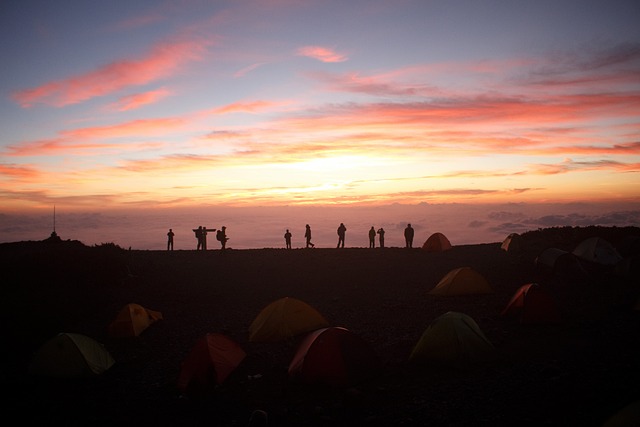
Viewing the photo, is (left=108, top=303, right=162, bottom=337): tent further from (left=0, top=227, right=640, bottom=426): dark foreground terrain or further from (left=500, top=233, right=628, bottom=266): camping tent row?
(left=500, top=233, right=628, bottom=266): camping tent row

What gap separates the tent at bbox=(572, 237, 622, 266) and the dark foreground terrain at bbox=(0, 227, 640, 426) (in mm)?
786

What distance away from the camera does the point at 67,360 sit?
13.4m

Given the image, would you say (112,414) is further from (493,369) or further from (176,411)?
(493,369)

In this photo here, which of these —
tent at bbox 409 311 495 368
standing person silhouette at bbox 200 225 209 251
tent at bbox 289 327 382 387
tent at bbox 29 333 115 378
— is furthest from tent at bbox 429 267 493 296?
standing person silhouette at bbox 200 225 209 251

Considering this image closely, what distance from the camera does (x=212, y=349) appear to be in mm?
13000

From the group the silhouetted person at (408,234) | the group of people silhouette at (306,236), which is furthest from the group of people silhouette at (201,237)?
the silhouetted person at (408,234)

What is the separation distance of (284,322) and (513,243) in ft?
79.2

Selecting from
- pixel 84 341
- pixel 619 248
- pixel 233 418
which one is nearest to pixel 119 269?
pixel 84 341

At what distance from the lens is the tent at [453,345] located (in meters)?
12.8

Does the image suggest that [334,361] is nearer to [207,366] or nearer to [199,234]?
[207,366]

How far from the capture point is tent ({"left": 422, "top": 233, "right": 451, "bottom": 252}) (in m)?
35.5

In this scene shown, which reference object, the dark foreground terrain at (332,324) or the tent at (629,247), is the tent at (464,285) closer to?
the dark foreground terrain at (332,324)

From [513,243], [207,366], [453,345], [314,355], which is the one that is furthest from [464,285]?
[513,243]

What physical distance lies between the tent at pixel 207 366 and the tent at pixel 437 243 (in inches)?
978
